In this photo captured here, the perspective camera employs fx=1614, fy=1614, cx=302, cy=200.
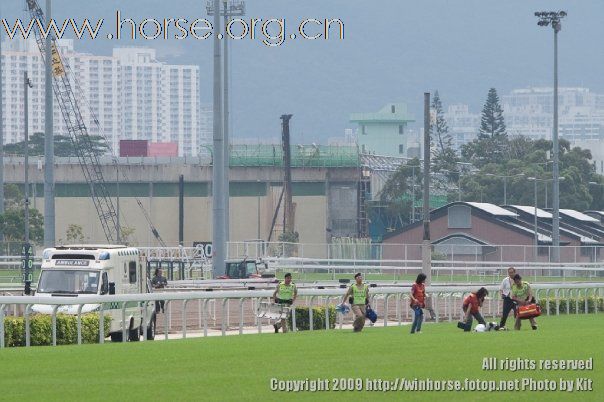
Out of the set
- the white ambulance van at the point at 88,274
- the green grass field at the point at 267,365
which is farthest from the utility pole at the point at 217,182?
the green grass field at the point at 267,365

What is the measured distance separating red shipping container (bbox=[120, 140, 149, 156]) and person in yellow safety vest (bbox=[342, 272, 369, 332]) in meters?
116

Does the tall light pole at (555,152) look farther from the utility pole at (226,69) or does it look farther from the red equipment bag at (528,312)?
the red equipment bag at (528,312)

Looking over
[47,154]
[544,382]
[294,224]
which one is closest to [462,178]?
[294,224]

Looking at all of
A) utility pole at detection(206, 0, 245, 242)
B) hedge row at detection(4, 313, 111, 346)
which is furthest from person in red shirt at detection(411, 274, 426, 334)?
utility pole at detection(206, 0, 245, 242)

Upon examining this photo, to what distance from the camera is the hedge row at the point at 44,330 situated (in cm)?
2898

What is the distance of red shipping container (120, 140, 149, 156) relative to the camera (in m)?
148

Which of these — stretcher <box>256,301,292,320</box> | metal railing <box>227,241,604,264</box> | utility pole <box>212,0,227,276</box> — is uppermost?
utility pole <box>212,0,227,276</box>

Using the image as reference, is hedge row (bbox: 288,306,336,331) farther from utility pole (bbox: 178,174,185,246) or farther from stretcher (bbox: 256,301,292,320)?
utility pole (bbox: 178,174,185,246)

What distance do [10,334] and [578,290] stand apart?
2012 centimetres

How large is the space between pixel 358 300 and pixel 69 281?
19.7ft

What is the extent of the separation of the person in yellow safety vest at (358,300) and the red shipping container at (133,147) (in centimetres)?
11560

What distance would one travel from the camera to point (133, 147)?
150m

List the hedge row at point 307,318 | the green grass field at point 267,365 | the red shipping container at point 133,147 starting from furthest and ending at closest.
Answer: the red shipping container at point 133,147, the hedge row at point 307,318, the green grass field at point 267,365

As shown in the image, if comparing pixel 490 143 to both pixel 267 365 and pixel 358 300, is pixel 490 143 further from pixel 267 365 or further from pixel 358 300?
pixel 267 365
